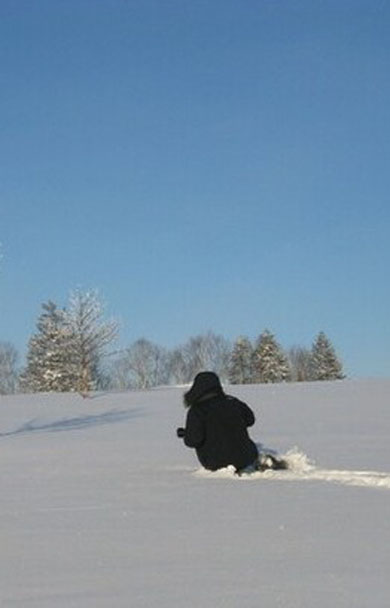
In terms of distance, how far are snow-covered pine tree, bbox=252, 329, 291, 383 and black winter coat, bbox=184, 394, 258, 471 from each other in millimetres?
67204

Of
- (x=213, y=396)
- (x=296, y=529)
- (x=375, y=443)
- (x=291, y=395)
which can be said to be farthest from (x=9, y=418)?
(x=296, y=529)

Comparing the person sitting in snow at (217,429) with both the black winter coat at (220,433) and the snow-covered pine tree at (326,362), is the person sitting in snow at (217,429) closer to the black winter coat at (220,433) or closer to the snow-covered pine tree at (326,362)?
the black winter coat at (220,433)

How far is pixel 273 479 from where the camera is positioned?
7973mm

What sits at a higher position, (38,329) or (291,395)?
(38,329)

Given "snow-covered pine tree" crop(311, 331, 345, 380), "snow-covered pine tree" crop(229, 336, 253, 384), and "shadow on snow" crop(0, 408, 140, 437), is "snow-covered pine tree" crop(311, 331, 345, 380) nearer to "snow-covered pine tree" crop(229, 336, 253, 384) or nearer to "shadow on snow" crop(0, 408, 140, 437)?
"snow-covered pine tree" crop(229, 336, 253, 384)

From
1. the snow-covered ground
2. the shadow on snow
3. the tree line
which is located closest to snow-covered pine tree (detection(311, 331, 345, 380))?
the tree line

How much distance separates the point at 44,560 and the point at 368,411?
68.1 ft

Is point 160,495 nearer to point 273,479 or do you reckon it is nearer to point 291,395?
point 273,479

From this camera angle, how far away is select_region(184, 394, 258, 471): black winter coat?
8766 mm

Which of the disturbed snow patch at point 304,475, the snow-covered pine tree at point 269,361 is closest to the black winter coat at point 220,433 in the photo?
the disturbed snow patch at point 304,475

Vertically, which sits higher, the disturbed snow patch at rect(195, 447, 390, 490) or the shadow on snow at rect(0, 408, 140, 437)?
the shadow on snow at rect(0, 408, 140, 437)

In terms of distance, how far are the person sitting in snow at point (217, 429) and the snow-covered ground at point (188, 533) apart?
0.27 meters

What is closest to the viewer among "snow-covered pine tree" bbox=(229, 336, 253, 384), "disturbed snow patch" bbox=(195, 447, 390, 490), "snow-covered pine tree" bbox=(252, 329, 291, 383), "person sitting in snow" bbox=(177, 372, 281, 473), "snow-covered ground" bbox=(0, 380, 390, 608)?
"snow-covered ground" bbox=(0, 380, 390, 608)

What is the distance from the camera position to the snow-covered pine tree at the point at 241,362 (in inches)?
3297
